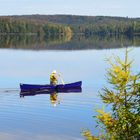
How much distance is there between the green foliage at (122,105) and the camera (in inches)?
396

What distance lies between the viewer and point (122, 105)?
35.1 ft

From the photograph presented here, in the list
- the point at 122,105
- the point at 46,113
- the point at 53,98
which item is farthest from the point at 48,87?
the point at 122,105

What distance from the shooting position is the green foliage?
1007cm

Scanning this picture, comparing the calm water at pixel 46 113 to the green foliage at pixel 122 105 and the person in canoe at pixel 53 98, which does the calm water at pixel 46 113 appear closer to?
the person in canoe at pixel 53 98

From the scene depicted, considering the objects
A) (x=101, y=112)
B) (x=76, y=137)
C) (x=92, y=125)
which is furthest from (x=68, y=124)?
(x=101, y=112)

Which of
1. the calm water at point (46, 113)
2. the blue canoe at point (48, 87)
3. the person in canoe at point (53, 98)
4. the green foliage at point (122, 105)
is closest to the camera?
the green foliage at point (122, 105)

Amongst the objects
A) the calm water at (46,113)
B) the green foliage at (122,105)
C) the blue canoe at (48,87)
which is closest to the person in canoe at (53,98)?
the calm water at (46,113)

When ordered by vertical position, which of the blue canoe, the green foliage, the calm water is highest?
the green foliage

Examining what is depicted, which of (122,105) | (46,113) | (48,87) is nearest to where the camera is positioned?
(122,105)

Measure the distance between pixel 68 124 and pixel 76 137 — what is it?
3710 mm

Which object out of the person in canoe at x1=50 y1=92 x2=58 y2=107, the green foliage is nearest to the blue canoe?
Result: the person in canoe at x1=50 y1=92 x2=58 y2=107

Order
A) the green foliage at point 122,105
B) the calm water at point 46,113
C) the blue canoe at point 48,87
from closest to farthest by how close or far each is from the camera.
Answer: the green foliage at point 122,105
the calm water at point 46,113
the blue canoe at point 48,87

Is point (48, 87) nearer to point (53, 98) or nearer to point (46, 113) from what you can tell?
point (53, 98)

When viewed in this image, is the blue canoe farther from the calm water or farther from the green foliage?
the green foliage
